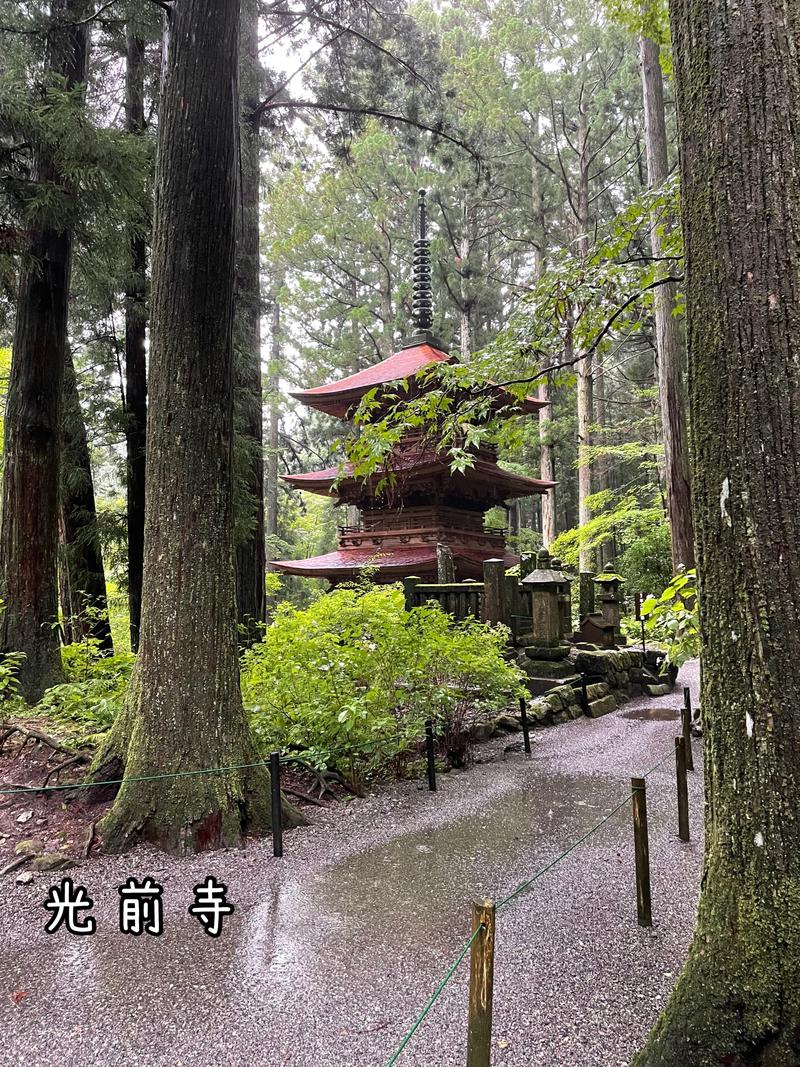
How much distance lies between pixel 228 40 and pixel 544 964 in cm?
554

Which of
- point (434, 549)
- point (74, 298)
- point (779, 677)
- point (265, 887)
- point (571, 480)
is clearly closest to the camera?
point (779, 677)

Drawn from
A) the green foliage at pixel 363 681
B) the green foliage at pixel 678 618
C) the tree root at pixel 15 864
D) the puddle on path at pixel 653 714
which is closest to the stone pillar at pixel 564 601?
the puddle on path at pixel 653 714

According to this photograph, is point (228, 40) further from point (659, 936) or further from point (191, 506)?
point (659, 936)

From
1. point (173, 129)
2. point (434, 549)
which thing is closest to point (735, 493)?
point (173, 129)

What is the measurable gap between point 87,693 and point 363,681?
246 cm

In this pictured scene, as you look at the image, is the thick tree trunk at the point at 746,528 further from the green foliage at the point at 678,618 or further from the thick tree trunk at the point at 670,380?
the thick tree trunk at the point at 670,380

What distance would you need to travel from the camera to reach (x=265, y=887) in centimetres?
A: 305

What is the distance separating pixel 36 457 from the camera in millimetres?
5867

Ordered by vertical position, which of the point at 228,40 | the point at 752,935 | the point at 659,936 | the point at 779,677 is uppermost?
the point at 228,40

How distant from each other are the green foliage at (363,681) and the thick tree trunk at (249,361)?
2.43 metres

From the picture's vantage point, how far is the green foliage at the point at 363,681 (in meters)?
4.48

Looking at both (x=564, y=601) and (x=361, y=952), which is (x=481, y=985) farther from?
(x=564, y=601)

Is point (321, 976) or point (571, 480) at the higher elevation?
point (571, 480)

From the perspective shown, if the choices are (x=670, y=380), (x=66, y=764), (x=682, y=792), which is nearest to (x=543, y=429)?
(x=670, y=380)
